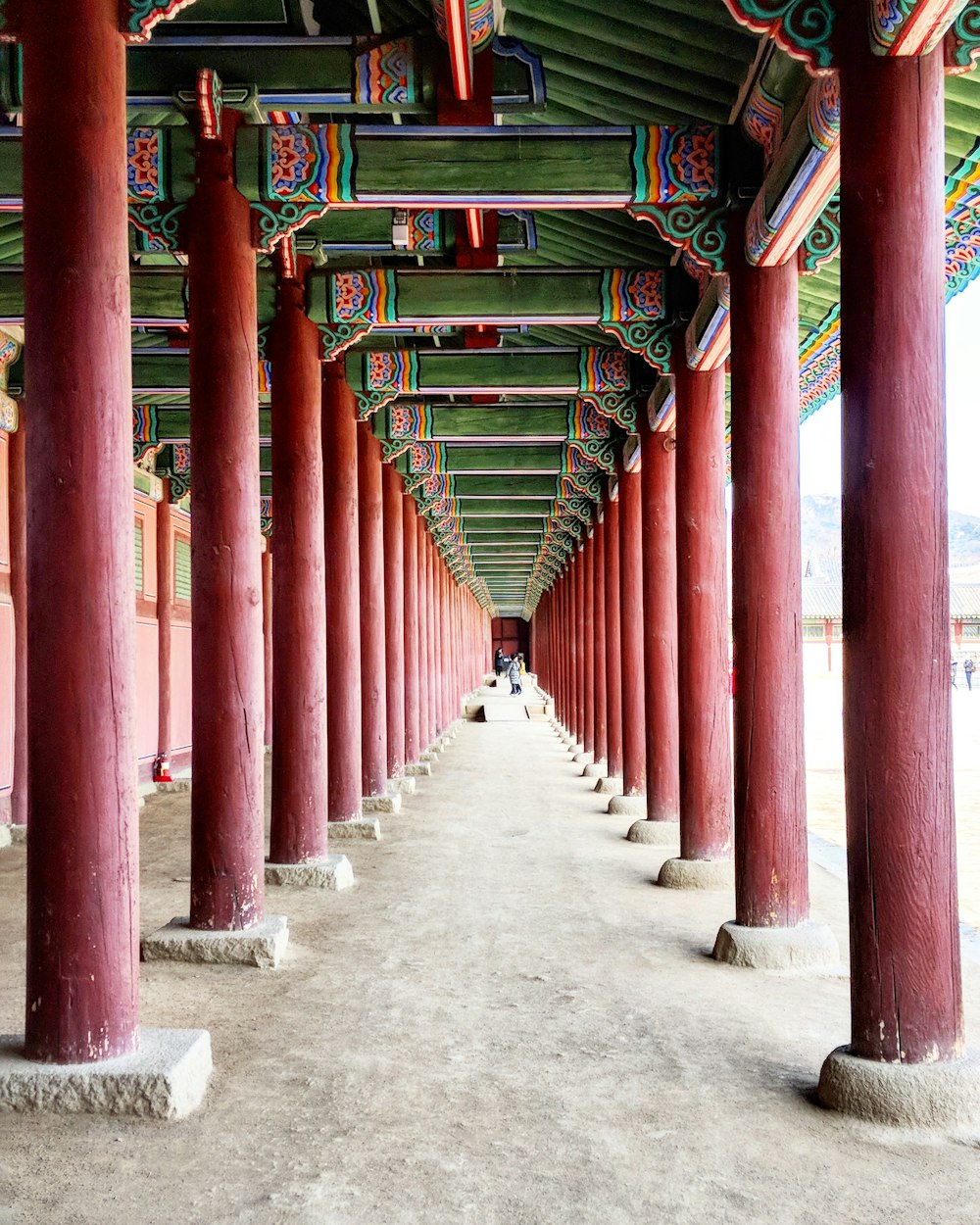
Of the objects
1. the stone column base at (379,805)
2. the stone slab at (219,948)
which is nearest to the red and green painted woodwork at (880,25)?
the stone slab at (219,948)

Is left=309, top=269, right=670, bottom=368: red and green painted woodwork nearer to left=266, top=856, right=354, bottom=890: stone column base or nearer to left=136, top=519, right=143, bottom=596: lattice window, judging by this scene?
left=266, top=856, right=354, bottom=890: stone column base

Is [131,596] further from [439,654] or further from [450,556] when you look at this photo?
[450,556]

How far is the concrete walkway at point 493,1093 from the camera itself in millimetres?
3369

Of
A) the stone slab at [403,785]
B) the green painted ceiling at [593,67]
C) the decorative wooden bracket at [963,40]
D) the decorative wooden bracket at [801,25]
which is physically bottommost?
the stone slab at [403,785]

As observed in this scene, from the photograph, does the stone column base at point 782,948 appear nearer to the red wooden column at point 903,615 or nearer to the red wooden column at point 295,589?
the red wooden column at point 903,615

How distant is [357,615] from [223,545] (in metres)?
4.23

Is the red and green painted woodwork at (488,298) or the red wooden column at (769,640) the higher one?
the red and green painted woodwork at (488,298)

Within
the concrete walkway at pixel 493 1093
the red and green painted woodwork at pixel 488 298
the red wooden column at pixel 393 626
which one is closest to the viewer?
the concrete walkway at pixel 493 1093

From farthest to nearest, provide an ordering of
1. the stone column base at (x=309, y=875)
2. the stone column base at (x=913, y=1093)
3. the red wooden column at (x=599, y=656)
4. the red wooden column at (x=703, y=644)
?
the red wooden column at (x=599, y=656) < the red wooden column at (x=703, y=644) < the stone column base at (x=309, y=875) < the stone column base at (x=913, y=1093)

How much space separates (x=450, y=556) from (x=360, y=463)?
15321mm

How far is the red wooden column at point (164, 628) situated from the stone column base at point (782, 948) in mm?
10492

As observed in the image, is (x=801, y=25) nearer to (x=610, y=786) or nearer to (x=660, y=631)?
(x=660, y=631)

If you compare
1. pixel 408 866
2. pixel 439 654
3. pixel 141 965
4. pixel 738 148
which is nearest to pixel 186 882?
pixel 408 866

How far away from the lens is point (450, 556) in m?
27.7
